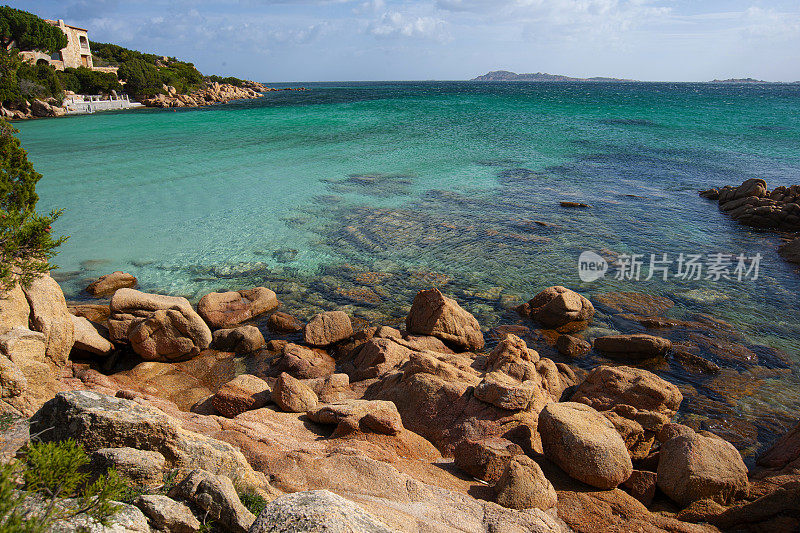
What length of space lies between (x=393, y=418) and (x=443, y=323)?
4.91 m

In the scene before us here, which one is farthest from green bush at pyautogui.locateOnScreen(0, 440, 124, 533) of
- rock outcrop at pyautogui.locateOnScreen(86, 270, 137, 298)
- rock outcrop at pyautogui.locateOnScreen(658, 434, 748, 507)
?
rock outcrop at pyautogui.locateOnScreen(86, 270, 137, 298)

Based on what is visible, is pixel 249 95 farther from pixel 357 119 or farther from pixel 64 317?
pixel 64 317

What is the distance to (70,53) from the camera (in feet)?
278

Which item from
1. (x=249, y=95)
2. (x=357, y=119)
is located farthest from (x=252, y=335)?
(x=249, y=95)

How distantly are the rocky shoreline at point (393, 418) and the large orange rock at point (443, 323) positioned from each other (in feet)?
0.18

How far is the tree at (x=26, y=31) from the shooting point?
237 ft

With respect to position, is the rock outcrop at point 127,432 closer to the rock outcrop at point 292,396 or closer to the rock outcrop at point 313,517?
the rock outcrop at point 313,517

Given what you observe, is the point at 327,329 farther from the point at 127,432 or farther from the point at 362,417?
the point at 127,432

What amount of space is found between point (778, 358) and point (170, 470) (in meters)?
14.1

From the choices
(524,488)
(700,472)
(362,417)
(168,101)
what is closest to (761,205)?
(700,472)

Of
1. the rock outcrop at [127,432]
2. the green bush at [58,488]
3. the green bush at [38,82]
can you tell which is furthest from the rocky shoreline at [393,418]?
the green bush at [38,82]

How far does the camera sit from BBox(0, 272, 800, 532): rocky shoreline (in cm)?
511

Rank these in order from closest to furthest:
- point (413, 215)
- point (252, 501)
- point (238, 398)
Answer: point (252, 501) < point (238, 398) < point (413, 215)

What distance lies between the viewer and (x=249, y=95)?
382ft
